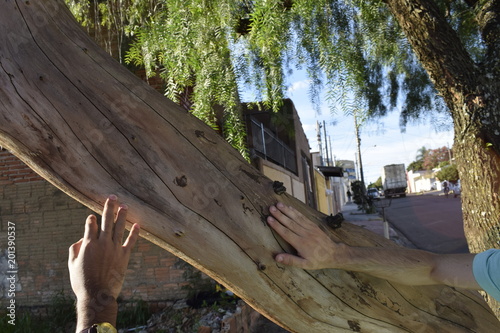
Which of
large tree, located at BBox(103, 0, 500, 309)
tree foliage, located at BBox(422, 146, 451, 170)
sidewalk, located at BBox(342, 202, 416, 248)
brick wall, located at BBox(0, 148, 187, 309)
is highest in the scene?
tree foliage, located at BBox(422, 146, 451, 170)

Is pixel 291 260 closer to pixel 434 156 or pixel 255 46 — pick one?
pixel 255 46

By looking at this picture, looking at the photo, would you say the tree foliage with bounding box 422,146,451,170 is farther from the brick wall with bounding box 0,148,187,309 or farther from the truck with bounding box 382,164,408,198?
the brick wall with bounding box 0,148,187,309

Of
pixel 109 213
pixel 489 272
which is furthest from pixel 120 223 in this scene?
pixel 489 272

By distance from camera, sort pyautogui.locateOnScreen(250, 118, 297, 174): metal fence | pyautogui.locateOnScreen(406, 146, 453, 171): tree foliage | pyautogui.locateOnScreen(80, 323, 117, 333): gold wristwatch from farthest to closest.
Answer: pyautogui.locateOnScreen(406, 146, 453, 171): tree foliage
pyautogui.locateOnScreen(250, 118, 297, 174): metal fence
pyautogui.locateOnScreen(80, 323, 117, 333): gold wristwatch

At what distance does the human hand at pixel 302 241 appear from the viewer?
1.54 meters

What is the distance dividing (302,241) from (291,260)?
87 mm

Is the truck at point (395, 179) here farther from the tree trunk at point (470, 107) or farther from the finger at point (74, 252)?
the finger at point (74, 252)

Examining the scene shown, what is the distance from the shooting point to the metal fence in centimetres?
854

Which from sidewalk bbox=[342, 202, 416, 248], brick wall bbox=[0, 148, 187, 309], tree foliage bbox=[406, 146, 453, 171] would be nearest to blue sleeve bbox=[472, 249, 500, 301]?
sidewalk bbox=[342, 202, 416, 248]

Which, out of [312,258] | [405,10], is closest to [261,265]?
[312,258]

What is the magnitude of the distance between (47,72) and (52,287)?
20.7 ft

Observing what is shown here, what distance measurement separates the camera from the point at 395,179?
49.9 m

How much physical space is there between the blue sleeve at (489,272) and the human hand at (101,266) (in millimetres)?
1330

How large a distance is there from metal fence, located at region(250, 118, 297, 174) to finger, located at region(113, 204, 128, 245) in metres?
6.05
